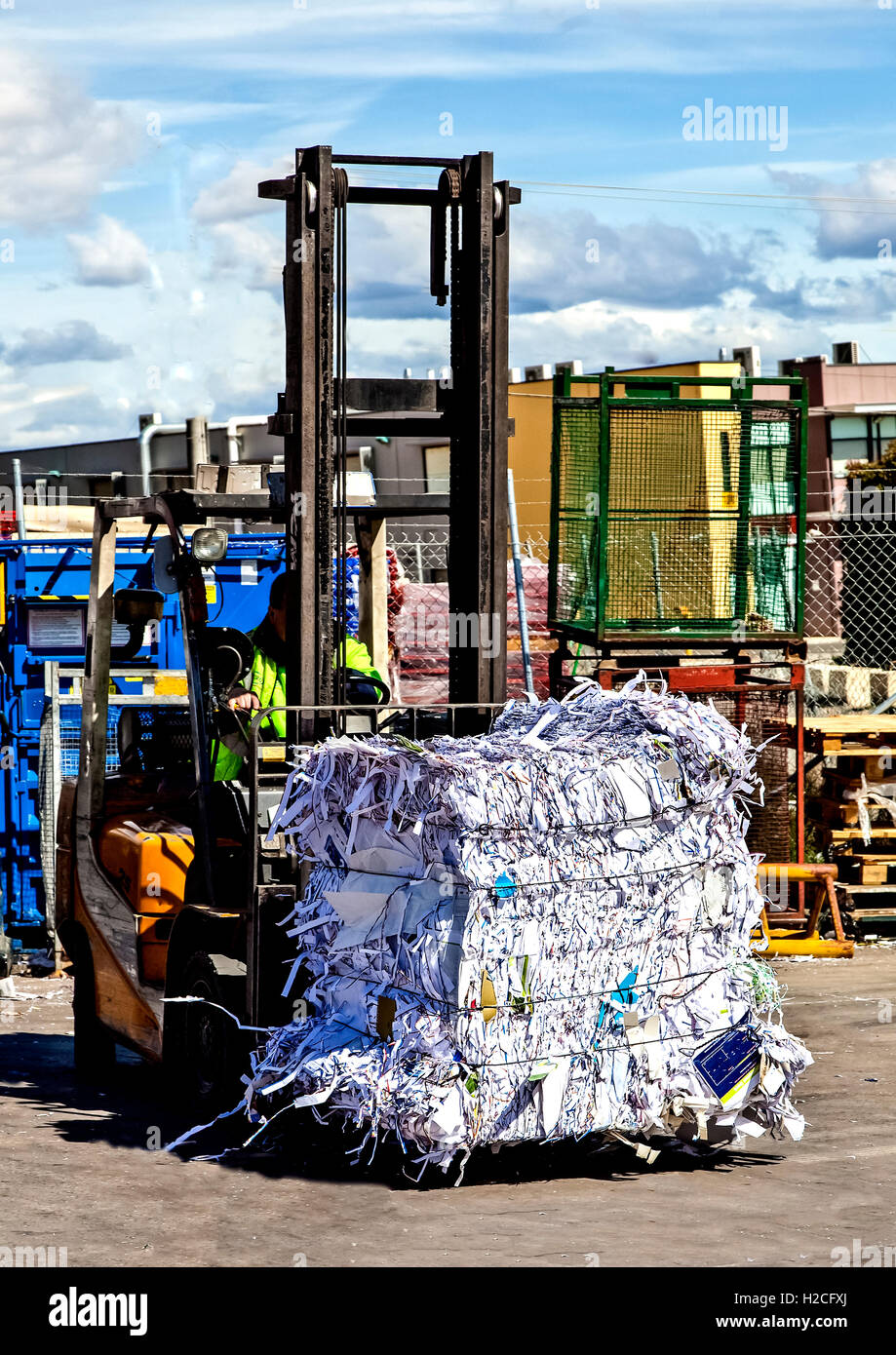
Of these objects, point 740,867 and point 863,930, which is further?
point 863,930

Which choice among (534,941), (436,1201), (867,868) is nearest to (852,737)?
(867,868)

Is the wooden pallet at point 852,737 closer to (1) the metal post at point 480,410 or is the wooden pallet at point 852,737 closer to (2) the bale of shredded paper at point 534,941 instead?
(1) the metal post at point 480,410

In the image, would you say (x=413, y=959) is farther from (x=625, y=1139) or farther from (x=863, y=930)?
(x=863, y=930)

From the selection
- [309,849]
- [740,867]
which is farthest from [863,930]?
[309,849]

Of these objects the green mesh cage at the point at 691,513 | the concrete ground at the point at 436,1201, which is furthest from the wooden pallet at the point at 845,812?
the concrete ground at the point at 436,1201

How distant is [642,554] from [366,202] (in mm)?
4947

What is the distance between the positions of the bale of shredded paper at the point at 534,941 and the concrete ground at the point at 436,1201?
247 millimetres

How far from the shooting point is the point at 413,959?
6211 millimetres

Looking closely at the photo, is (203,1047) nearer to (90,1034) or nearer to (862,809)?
(90,1034)

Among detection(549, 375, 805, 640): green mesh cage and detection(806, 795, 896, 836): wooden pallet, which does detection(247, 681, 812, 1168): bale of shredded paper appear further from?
detection(806, 795, 896, 836): wooden pallet

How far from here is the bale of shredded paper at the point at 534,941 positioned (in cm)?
616

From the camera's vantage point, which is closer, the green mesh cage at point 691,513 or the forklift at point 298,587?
the forklift at point 298,587

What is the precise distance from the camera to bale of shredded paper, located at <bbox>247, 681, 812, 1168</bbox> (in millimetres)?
6164

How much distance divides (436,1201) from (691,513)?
22.4 ft
